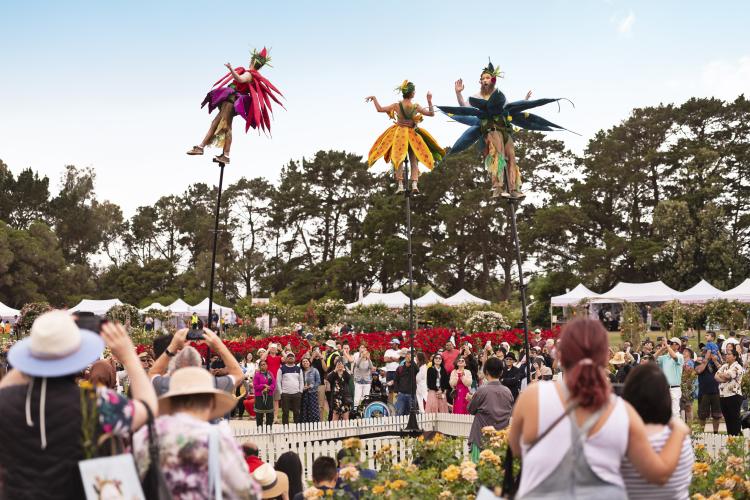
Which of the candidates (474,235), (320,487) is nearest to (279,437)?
(320,487)

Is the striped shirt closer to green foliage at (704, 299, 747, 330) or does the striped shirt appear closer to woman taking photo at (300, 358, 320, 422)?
woman taking photo at (300, 358, 320, 422)

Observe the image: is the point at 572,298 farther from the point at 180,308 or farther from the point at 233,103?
the point at 233,103

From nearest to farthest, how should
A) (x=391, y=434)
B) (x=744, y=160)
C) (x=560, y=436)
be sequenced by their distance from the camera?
(x=560, y=436), (x=391, y=434), (x=744, y=160)

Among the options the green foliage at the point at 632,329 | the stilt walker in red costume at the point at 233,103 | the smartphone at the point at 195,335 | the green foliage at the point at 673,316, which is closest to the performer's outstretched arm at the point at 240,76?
the stilt walker in red costume at the point at 233,103

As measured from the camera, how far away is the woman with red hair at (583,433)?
303 cm

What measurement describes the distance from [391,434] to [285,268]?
5034 centimetres

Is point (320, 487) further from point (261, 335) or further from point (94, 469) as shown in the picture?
point (261, 335)

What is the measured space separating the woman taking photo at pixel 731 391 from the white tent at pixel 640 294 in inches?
790

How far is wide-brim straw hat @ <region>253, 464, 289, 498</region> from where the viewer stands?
6172 mm

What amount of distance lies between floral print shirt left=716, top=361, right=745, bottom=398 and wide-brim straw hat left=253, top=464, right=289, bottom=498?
7.83 m

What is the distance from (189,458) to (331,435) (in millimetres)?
7681

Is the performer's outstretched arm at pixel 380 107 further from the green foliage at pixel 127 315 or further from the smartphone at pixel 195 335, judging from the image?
the green foliage at pixel 127 315

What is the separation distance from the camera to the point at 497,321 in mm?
28672

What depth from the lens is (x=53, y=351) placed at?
Result: 3.14 meters
